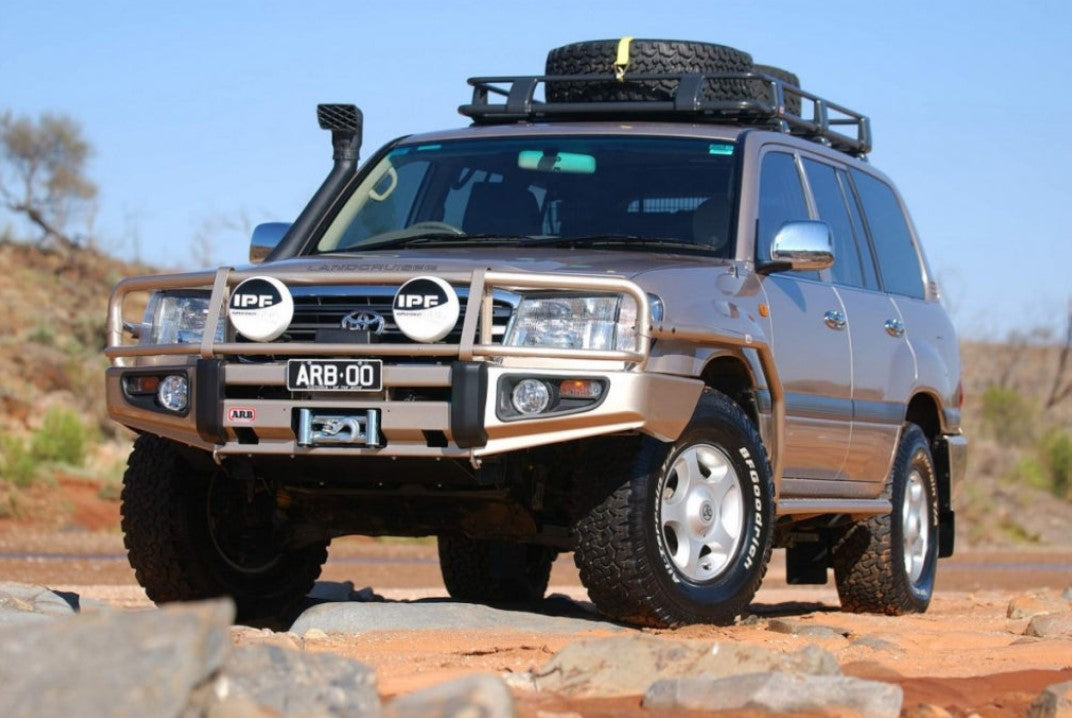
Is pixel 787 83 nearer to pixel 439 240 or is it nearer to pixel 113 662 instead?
pixel 439 240

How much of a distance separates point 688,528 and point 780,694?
238cm

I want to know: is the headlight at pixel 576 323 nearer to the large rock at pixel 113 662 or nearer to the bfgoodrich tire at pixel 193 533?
the bfgoodrich tire at pixel 193 533

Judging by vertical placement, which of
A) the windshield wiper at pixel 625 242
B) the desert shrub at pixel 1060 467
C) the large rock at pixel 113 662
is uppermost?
the windshield wiper at pixel 625 242

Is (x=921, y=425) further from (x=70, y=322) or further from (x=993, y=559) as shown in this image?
(x=70, y=322)

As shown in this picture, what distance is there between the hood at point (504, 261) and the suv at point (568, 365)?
1.0 inches

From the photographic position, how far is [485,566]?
381 inches

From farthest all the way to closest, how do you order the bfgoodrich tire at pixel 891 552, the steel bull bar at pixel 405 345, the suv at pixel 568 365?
the bfgoodrich tire at pixel 891 552 < the suv at pixel 568 365 < the steel bull bar at pixel 405 345

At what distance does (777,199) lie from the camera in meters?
8.25


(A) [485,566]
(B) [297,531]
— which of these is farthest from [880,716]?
(A) [485,566]

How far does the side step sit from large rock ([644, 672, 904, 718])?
299cm

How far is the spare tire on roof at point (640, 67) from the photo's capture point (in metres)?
8.98

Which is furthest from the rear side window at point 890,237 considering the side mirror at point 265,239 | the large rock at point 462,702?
the large rock at point 462,702

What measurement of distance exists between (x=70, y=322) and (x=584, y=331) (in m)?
30.1

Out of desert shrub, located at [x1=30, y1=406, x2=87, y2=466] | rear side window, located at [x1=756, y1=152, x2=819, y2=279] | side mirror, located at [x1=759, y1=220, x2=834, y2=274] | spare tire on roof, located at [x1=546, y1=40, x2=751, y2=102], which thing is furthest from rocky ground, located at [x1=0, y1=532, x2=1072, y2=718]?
desert shrub, located at [x1=30, y1=406, x2=87, y2=466]
